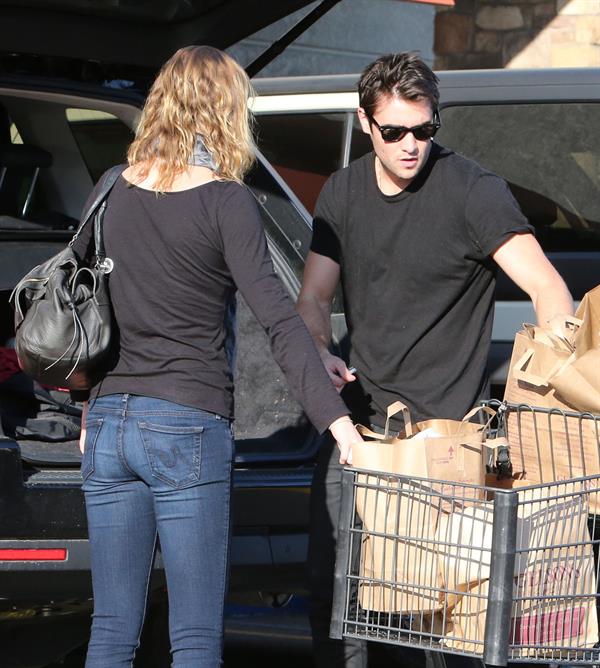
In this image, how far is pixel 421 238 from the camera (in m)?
3.09

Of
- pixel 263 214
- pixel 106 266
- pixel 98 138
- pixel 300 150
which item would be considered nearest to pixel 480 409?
pixel 106 266

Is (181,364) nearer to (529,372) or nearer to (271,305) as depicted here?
(271,305)

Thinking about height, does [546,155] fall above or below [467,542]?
above

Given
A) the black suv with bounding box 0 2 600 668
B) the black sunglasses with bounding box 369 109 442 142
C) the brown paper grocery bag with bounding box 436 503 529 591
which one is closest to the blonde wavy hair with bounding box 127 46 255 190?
the black sunglasses with bounding box 369 109 442 142

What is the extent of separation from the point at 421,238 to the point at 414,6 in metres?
7.21

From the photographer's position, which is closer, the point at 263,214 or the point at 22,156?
the point at 263,214

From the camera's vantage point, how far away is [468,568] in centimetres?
246

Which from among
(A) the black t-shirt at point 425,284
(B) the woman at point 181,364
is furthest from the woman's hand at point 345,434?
(A) the black t-shirt at point 425,284

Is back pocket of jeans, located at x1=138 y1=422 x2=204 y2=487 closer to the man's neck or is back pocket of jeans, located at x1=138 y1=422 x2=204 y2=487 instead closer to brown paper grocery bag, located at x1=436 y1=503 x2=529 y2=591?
brown paper grocery bag, located at x1=436 y1=503 x2=529 y2=591

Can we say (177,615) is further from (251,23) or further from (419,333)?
(251,23)

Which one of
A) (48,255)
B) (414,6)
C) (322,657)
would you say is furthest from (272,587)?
(414,6)

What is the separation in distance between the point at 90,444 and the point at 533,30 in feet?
26.3

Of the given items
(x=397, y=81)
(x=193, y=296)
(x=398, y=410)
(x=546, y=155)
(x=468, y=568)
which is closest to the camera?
(x=468, y=568)

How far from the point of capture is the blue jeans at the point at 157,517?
2689 millimetres
